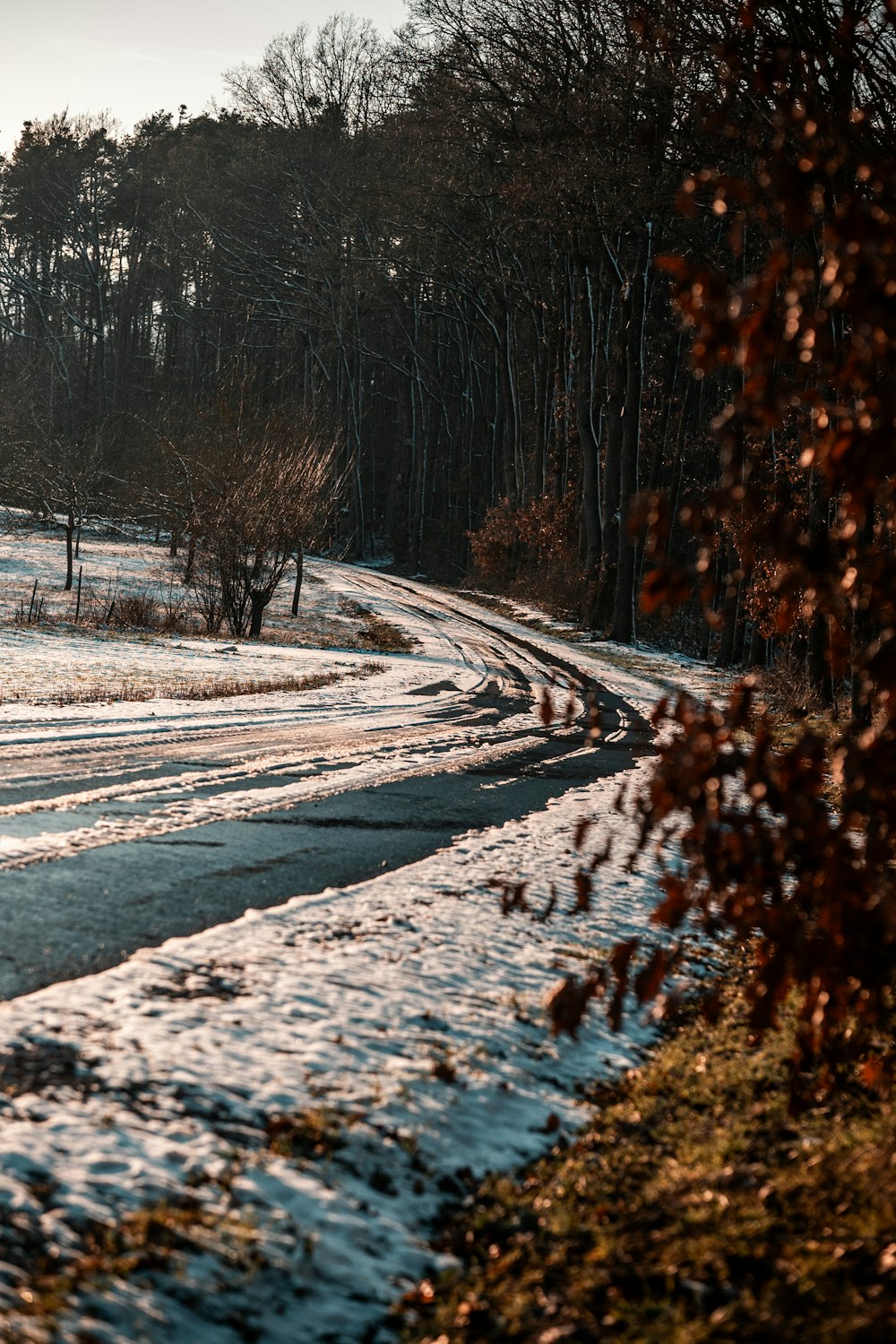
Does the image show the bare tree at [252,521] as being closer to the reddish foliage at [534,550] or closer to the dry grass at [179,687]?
the dry grass at [179,687]

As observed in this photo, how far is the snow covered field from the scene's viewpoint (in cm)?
281

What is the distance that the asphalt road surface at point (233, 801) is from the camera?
5.63 metres

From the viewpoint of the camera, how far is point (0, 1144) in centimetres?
324

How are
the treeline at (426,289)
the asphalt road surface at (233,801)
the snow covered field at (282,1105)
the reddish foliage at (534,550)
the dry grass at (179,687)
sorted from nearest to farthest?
the snow covered field at (282,1105), the asphalt road surface at (233,801), the dry grass at (179,687), the treeline at (426,289), the reddish foliage at (534,550)

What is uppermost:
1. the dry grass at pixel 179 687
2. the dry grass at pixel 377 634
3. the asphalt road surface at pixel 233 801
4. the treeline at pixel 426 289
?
the treeline at pixel 426 289

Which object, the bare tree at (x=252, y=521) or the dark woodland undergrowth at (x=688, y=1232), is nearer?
the dark woodland undergrowth at (x=688, y=1232)

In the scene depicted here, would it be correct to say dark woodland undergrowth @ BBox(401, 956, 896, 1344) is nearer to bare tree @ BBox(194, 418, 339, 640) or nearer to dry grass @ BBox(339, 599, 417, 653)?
dry grass @ BBox(339, 599, 417, 653)

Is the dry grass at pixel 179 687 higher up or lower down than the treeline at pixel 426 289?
lower down

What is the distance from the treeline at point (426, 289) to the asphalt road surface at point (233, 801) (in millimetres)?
3631

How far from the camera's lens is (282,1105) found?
3691 millimetres

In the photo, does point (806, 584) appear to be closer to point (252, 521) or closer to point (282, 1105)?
point (282, 1105)

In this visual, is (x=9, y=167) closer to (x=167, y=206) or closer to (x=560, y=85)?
(x=167, y=206)

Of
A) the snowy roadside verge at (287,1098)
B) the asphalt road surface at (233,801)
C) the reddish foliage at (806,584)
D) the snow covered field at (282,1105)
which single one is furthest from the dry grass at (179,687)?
the reddish foliage at (806,584)

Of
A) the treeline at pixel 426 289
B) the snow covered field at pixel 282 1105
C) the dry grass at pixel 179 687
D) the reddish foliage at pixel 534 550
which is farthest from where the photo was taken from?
the reddish foliage at pixel 534 550
